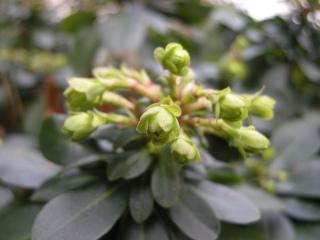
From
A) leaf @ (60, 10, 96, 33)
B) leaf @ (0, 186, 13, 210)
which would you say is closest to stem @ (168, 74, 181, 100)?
leaf @ (0, 186, 13, 210)

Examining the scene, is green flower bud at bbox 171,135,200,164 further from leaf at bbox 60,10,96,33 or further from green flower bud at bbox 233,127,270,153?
leaf at bbox 60,10,96,33

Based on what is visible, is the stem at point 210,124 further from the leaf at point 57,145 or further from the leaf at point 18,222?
the leaf at point 18,222

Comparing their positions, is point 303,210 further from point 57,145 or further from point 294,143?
point 57,145

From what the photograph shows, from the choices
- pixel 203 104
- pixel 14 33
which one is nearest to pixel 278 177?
pixel 203 104

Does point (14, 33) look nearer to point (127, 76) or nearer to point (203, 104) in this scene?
point (127, 76)

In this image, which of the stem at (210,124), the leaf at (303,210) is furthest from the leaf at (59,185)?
the leaf at (303,210)

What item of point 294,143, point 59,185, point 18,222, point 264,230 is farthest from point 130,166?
point 294,143
